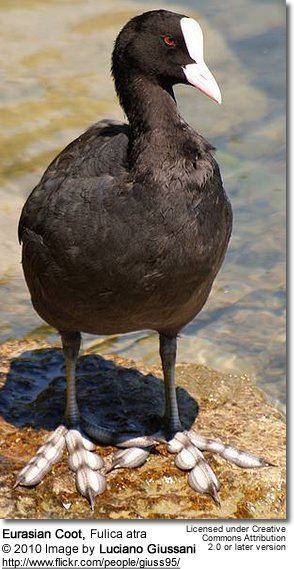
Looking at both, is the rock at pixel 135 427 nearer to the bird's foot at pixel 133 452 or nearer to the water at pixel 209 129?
the bird's foot at pixel 133 452

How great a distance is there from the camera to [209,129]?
10.1 m

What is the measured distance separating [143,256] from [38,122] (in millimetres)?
5518

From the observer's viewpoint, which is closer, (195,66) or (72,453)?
(195,66)

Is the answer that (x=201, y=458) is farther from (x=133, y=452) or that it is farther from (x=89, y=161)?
(x=89, y=161)

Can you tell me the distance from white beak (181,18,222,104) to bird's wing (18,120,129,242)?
1.55ft

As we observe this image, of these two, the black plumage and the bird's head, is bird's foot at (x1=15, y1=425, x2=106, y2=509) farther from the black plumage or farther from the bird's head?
the bird's head

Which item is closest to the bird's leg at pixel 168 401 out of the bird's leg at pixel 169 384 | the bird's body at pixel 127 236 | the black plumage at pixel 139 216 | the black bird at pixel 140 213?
the bird's leg at pixel 169 384

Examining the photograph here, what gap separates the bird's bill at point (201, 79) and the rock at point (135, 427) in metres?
1.84

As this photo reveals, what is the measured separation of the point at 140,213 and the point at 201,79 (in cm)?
65

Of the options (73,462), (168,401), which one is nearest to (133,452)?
(73,462)

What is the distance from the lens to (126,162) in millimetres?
5168

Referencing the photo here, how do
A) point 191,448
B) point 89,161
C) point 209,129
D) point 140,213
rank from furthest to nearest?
1. point 209,129
2. point 191,448
3. point 89,161
4. point 140,213

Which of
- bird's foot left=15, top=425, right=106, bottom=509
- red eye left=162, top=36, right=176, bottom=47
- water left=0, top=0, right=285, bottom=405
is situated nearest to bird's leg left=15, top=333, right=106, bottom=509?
bird's foot left=15, top=425, right=106, bottom=509

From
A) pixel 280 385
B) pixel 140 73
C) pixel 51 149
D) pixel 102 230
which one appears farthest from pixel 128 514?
pixel 51 149
